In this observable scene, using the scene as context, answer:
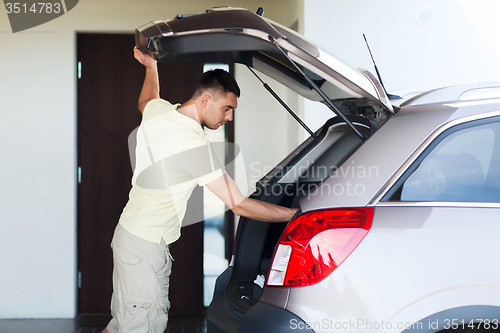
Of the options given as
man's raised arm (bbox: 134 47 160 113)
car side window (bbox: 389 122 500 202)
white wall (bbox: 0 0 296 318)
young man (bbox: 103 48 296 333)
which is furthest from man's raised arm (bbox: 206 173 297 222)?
white wall (bbox: 0 0 296 318)

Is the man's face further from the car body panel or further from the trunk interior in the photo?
the car body panel

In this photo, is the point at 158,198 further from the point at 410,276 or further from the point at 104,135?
the point at 104,135

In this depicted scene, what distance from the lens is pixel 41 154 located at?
375cm

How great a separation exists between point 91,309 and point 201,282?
103cm

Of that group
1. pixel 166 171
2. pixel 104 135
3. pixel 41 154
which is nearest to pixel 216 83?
pixel 166 171

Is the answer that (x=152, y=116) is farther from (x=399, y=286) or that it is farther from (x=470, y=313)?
(x=470, y=313)

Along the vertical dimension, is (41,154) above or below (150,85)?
below

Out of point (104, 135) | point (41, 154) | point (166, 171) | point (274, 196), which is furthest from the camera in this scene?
point (104, 135)

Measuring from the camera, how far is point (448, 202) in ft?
5.13

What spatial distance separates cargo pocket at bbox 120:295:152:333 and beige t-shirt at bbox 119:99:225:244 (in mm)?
307

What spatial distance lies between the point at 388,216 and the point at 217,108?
107 centimetres

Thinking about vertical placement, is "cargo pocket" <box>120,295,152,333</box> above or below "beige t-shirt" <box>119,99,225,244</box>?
below

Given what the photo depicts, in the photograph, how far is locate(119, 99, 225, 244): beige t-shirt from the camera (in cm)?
204

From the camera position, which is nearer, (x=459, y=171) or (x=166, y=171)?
(x=459, y=171)
